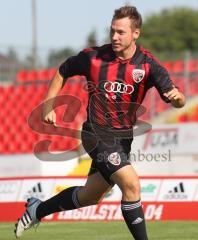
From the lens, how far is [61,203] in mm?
7793

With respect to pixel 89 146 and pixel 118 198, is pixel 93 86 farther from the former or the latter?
pixel 118 198

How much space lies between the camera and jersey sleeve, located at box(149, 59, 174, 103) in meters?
7.06

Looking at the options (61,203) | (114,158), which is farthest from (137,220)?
(61,203)

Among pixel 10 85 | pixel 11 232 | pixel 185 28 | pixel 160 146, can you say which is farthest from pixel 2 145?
pixel 185 28

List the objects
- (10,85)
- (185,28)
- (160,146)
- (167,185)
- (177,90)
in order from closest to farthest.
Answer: (177,90) → (167,185) → (160,146) → (10,85) → (185,28)

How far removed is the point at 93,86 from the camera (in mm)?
7258

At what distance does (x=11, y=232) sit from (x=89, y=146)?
2300 mm

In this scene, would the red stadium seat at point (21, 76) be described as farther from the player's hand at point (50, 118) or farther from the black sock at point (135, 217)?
the black sock at point (135, 217)

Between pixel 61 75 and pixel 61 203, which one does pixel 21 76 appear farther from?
pixel 61 75

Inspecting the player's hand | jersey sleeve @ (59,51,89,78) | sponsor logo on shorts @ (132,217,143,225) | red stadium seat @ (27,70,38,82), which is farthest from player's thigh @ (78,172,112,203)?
red stadium seat @ (27,70,38,82)

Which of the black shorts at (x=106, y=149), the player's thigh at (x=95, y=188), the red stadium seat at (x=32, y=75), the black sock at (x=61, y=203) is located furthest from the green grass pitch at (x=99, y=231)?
the red stadium seat at (x=32, y=75)

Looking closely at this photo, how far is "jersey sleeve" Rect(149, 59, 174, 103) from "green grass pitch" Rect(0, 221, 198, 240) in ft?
6.76

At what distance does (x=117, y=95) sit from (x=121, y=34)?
546 millimetres

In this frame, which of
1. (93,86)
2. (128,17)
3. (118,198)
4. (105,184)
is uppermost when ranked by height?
(128,17)
